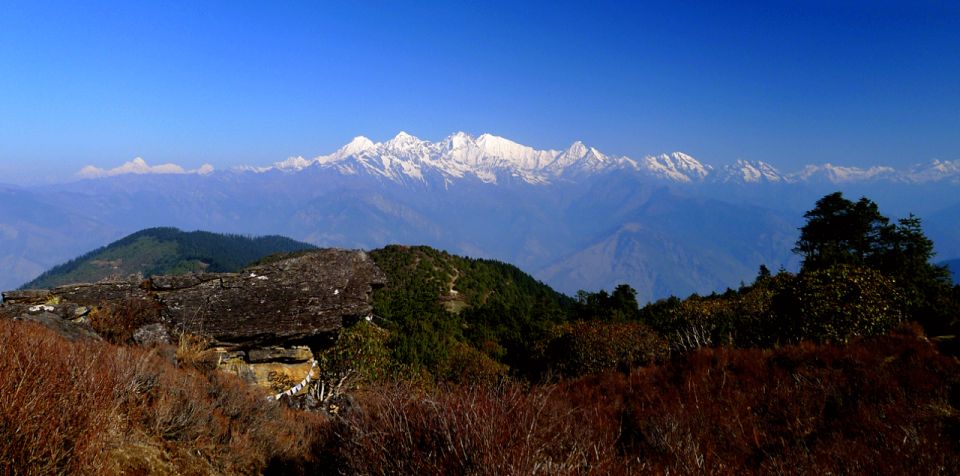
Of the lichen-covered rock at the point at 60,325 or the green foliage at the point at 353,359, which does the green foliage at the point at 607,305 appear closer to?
the green foliage at the point at 353,359

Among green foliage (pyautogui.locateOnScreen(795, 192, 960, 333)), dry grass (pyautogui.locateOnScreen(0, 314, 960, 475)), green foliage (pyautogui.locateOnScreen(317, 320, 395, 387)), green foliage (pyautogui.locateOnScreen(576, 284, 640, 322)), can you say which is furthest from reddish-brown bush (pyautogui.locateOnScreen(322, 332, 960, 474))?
green foliage (pyautogui.locateOnScreen(576, 284, 640, 322))

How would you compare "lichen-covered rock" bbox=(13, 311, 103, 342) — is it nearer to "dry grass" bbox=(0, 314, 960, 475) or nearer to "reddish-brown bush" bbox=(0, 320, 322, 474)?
"dry grass" bbox=(0, 314, 960, 475)

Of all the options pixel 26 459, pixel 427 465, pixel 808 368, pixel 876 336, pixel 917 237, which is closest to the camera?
pixel 26 459

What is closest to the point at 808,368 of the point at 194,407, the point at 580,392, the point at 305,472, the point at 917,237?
the point at 580,392

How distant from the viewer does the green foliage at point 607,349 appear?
17.1 metres

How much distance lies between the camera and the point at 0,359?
3896mm

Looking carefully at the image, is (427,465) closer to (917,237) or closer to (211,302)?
(211,302)

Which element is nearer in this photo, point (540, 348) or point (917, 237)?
point (540, 348)

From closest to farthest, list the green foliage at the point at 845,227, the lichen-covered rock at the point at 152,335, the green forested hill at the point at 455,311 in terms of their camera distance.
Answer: the lichen-covered rock at the point at 152,335, the green forested hill at the point at 455,311, the green foliage at the point at 845,227

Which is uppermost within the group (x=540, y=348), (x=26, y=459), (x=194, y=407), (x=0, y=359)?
(x=0, y=359)

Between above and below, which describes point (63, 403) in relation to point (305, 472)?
above

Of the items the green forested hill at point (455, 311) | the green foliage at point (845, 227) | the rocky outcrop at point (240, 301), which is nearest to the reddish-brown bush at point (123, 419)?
the rocky outcrop at point (240, 301)

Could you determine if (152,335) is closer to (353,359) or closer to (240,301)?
(240,301)

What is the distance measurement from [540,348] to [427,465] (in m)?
21.4
